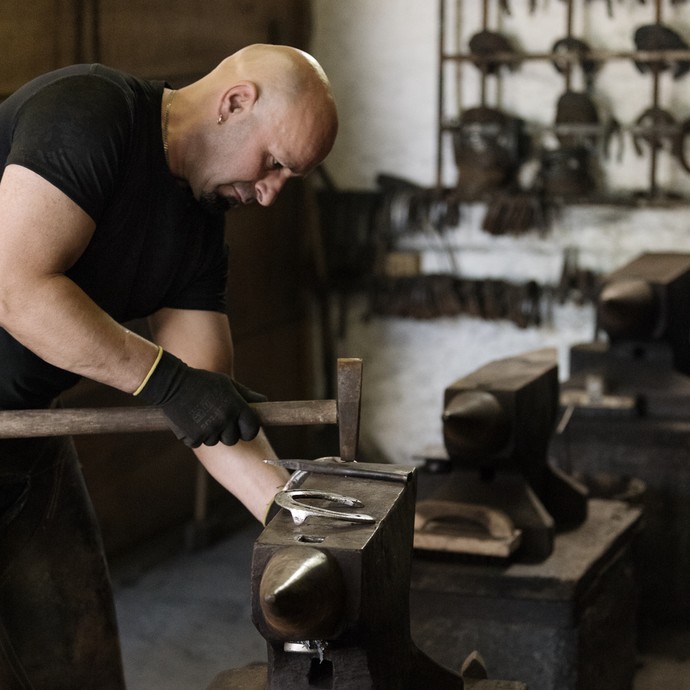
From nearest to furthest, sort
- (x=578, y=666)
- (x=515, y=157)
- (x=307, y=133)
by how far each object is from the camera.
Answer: (x=307, y=133) < (x=578, y=666) < (x=515, y=157)

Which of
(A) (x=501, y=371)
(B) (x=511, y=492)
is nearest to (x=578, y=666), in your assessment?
(B) (x=511, y=492)

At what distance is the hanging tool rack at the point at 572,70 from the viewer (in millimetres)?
5223

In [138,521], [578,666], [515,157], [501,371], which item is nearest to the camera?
[578,666]

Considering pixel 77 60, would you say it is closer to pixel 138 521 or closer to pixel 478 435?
pixel 138 521

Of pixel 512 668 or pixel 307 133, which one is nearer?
pixel 307 133

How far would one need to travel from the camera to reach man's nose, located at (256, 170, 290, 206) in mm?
2314

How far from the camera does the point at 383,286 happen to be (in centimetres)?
588

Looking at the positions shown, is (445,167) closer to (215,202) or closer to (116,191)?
(215,202)

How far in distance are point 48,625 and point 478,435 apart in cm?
114

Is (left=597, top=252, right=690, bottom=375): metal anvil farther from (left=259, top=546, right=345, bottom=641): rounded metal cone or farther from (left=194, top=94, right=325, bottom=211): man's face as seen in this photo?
(left=259, top=546, right=345, bottom=641): rounded metal cone

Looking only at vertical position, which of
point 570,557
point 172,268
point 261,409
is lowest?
point 570,557

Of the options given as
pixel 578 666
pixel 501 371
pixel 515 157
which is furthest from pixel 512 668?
pixel 515 157

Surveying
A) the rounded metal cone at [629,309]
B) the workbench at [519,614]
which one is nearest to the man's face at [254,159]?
the workbench at [519,614]

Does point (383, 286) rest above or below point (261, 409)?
below
